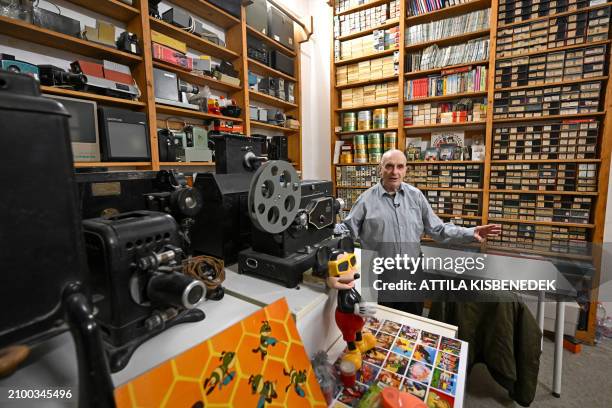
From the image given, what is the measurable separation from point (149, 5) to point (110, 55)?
18.5 inches

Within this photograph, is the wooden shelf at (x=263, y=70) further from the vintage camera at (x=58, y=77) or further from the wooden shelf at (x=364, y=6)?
the vintage camera at (x=58, y=77)

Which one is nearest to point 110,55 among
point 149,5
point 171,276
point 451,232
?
point 149,5

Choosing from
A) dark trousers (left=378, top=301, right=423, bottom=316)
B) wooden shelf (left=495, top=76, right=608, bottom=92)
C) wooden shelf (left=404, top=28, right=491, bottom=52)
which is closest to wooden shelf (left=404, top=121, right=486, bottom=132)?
wooden shelf (left=495, top=76, right=608, bottom=92)

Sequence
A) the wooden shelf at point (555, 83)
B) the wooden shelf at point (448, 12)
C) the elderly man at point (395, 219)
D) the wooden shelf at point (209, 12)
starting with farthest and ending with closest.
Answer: the wooden shelf at point (448, 12) → the wooden shelf at point (209, 12) → the wooden shelf at point (555, 83) → the elderly man at point (395, 219)

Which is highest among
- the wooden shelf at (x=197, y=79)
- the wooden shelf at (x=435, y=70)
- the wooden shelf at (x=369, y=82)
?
the wooden shelf at (x=369, y=82)

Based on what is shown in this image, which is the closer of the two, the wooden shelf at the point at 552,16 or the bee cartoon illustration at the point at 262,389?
the bee cartoon illustration at the point at 262,389

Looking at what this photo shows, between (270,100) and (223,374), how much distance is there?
2.96m

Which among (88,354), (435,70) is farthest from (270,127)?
(88,354)

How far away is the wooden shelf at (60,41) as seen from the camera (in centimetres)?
148

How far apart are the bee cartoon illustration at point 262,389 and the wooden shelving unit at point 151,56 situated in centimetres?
143

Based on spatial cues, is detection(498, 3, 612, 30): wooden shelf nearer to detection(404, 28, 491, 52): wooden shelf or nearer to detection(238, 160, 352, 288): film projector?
detection(404, 28, 491, 52): wooden shelf

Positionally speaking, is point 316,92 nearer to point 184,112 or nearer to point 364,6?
point 364,6

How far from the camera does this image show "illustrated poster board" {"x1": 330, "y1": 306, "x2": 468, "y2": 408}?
798 mm

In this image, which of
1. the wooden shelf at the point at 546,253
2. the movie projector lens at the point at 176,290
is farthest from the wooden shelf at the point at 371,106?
the movie projector lens at the point at 176,290
